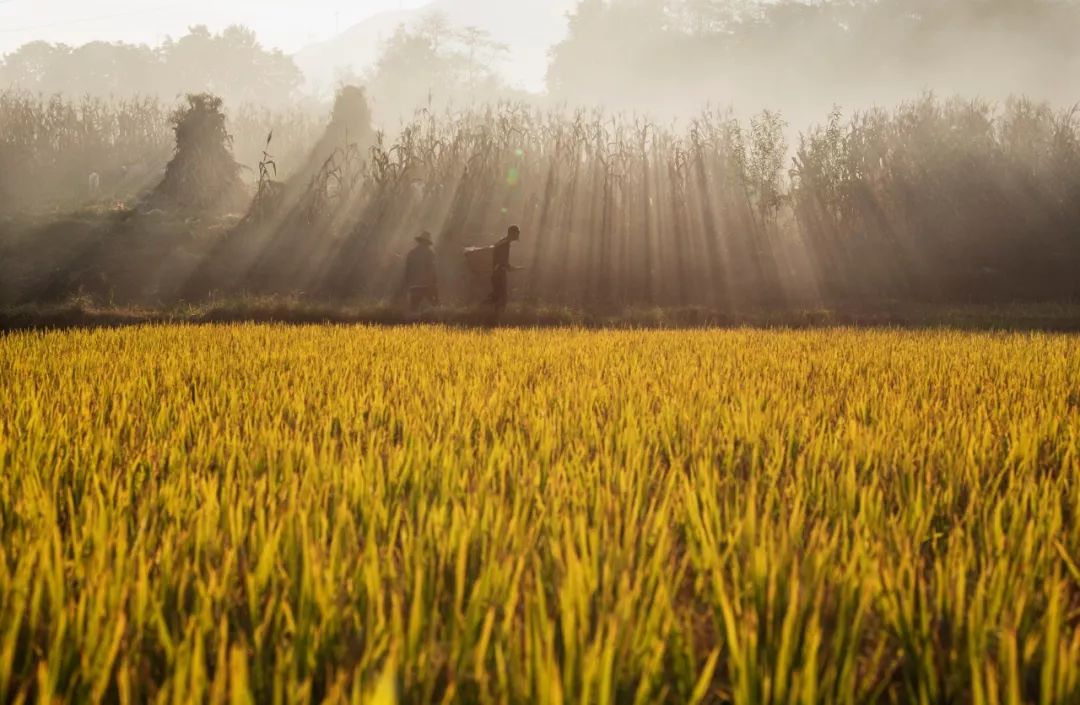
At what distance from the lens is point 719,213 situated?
11.9m

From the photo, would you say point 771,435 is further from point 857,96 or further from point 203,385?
point 857,96

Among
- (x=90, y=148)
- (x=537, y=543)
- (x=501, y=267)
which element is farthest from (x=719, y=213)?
(x=90, y=148)

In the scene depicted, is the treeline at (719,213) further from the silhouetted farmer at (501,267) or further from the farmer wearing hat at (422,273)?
the silhouetted farmer at (501,267)

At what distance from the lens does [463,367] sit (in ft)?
12.2

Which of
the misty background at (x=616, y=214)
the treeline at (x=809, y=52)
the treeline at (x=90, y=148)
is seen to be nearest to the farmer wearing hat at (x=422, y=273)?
the misty background at (x=616, y=214)

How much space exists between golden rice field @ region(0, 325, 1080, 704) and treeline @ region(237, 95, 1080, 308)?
819cm

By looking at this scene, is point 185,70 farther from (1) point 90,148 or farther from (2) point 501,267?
(2) point 501,267

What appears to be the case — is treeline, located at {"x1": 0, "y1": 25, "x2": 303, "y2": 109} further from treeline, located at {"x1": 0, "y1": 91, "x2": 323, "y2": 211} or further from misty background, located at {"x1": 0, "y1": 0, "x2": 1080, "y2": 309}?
misty background, located at {"x1": 0, "y1": 0, "x2": 1080, "y2": 309}

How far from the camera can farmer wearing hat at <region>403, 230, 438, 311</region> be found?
9.31 meters

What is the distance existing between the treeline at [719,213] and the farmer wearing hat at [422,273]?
4.82 feet

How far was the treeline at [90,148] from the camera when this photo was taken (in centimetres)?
1609

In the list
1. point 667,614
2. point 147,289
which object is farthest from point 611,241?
point 667,614

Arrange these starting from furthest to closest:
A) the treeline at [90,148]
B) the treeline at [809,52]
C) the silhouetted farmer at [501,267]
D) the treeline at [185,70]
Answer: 1. the treeline at [185,70]
2. the treeline at [809,52]
3. the treeline at [90,148]
4. the silhouetted farmer at [501,267]

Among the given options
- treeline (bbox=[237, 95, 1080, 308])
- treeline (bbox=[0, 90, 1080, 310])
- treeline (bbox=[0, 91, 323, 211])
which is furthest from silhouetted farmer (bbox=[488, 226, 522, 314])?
treeline (bbox=[0, 91, 323, 211])
